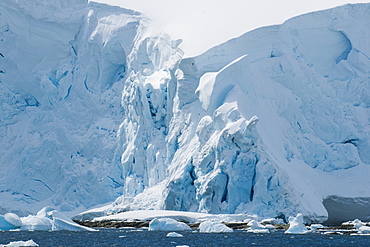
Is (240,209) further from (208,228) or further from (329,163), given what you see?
(329,163)

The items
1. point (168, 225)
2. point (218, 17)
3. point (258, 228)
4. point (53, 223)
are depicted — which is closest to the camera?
point (258, 228)

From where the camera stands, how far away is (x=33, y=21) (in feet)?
205

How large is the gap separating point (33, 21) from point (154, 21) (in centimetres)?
1052

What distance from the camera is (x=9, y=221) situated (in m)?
40.5

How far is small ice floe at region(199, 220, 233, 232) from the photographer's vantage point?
39.0 metres

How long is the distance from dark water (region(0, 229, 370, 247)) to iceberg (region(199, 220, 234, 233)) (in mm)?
628

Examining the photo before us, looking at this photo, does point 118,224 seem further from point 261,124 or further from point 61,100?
point 61,100

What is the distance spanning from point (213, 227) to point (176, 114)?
13.4 meters

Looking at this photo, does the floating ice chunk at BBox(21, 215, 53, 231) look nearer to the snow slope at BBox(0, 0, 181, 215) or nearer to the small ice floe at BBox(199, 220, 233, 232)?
the small ice floe at BBox(199, 220, 233, 232)

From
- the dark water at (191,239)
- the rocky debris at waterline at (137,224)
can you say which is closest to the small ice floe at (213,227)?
the dark water at (191,239)

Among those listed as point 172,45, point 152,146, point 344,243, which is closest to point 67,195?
point 152,146

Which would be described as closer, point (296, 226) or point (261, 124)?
point (296, 226)

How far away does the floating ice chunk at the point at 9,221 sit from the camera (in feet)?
133

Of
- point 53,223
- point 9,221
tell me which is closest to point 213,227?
point 53,223
